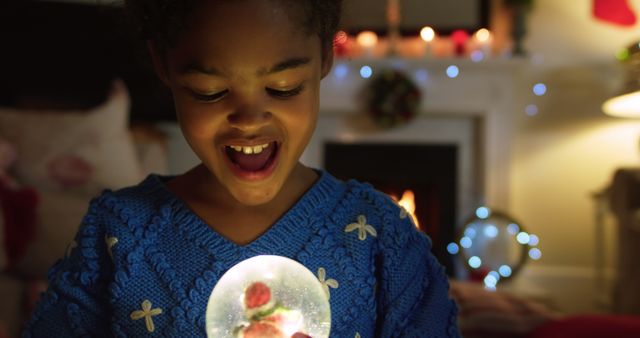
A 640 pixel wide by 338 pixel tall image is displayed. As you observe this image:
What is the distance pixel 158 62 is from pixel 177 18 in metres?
0.08

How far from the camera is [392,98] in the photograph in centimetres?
339

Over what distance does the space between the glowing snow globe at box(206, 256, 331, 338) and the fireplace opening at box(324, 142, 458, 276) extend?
10.1 ft

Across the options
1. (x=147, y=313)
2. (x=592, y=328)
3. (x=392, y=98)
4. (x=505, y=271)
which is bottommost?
(x=505, y=271)

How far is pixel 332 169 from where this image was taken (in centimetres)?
361

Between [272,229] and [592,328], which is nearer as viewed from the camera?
[272,229]

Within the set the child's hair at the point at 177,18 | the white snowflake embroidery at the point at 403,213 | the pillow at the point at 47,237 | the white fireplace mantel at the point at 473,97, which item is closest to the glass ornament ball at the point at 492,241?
the white fireplace mantel at the point at 473,97

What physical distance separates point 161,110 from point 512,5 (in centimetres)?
184

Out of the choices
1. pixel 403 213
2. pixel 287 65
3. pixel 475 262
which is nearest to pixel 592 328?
pixel 403 213

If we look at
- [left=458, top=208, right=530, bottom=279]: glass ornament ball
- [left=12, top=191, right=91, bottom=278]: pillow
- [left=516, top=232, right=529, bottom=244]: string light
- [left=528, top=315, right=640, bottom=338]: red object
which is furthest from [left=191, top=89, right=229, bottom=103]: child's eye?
[left=516, top=232, right=529, bottom=244]: string light

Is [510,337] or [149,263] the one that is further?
[510,337]

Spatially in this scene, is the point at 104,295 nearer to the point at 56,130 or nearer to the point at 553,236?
the point at 56,130

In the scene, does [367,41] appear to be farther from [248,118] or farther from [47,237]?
[248,118]

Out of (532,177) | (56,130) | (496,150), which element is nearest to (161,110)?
(56,130)

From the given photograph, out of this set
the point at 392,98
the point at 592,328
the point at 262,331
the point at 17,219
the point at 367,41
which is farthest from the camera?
the point at 367,41
